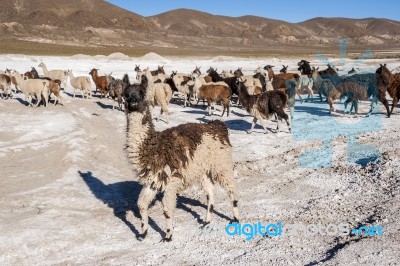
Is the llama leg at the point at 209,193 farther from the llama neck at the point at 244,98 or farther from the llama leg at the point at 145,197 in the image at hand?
the llama neck at the point at 244,98

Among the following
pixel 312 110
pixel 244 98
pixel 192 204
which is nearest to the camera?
pixel 192 204

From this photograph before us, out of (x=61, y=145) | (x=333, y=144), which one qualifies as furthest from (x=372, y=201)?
(x=61, y=145)

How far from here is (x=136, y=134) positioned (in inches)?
219

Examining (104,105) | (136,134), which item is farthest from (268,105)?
(104,105)

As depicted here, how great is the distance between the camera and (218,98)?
16547 millimetres

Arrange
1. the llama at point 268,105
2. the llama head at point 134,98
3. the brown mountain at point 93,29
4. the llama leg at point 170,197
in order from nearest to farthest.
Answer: the llama head at point 134,98, the llama leg at point 170,197, the llama at point 268,105, the brown mountain at point 93,29

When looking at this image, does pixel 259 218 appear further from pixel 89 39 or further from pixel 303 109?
pixel 89 39

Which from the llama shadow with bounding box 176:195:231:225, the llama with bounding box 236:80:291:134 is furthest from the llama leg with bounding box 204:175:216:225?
the llama with bounding box 236:80:291:134

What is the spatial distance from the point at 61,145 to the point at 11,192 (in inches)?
141

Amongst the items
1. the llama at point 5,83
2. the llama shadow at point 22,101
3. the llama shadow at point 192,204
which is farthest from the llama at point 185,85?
the llama shadow at point 192,204

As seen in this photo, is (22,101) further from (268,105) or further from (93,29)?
(93,29)

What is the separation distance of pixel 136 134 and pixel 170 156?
1.81ft

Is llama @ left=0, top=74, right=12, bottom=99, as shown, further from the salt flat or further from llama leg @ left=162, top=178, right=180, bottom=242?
llama leg @ left=162, top=178, right=180, bottom=242

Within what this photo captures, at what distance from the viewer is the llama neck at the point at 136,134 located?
5531 millimetres
